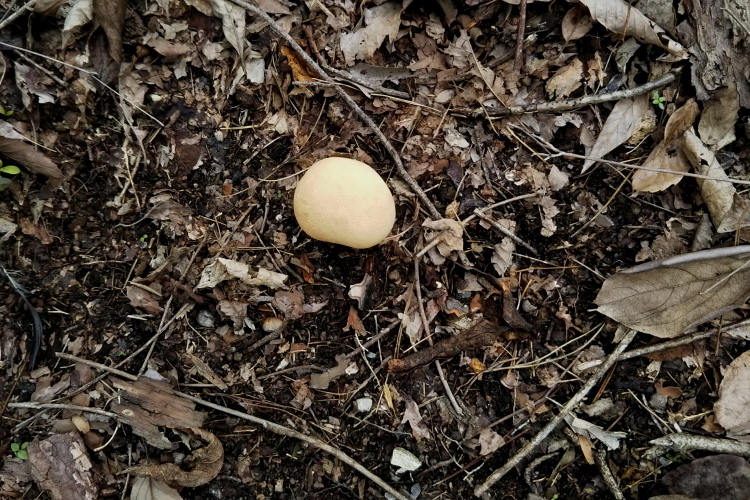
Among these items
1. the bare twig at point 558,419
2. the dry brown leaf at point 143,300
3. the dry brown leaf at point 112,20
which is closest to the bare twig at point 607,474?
the bare twig at point 558,419

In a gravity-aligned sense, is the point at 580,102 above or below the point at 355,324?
above

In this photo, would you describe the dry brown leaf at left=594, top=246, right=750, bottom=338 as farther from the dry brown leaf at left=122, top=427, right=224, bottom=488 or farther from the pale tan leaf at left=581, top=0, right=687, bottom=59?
the dry brown leaf at left=122, top=427, right=224, bottom=488

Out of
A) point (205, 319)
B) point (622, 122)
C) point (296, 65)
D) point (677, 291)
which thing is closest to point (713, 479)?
point (677, 291)

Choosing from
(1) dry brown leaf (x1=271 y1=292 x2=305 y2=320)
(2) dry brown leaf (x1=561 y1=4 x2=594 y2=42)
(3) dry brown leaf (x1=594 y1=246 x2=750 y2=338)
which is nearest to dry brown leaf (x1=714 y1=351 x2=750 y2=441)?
(3) dry brown leaf (x1=594 y1=246 x2=750 y2=338)

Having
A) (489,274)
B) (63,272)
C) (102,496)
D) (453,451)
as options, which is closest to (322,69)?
(489,274)

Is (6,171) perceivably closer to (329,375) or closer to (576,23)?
(329,375)

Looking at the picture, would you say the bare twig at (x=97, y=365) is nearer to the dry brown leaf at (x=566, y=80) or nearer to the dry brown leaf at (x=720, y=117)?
the dry brown leaf at (x=566, y=80)

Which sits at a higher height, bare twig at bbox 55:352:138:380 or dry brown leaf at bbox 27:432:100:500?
bare twig at bbox 55:352:138:380
